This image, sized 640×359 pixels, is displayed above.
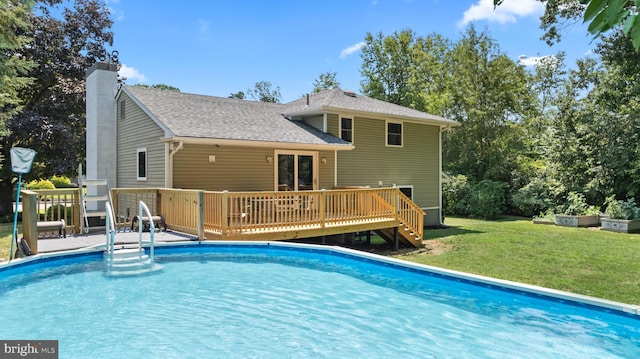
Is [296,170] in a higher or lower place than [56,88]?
lower

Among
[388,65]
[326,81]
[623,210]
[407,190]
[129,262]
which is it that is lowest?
[129,262]

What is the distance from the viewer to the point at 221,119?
13016 mm

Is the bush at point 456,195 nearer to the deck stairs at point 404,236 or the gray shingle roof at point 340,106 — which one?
the gray shingle roof at point 340,106

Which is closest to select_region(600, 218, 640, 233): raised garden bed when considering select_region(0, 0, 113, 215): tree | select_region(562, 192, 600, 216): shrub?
select_region(562, 192, 600, 216): shrub

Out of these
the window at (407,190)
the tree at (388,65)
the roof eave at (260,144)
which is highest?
the tree at (388,65)

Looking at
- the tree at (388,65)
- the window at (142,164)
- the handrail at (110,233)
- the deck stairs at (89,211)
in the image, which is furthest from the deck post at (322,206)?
the tree at (388,65)

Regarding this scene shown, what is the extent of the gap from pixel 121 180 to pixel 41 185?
24329 mm

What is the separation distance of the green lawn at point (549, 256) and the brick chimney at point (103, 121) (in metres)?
10.9

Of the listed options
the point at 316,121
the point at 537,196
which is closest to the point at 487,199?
the point at 537,196

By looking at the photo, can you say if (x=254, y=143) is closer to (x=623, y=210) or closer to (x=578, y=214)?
(x=623, y=210)

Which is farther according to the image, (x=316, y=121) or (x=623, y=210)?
(x=623, y=210)

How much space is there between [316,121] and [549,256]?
8.61 meters

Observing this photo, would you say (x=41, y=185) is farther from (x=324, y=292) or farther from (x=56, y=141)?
(x=324, y=292)

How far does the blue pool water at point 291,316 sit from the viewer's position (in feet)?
14.4
